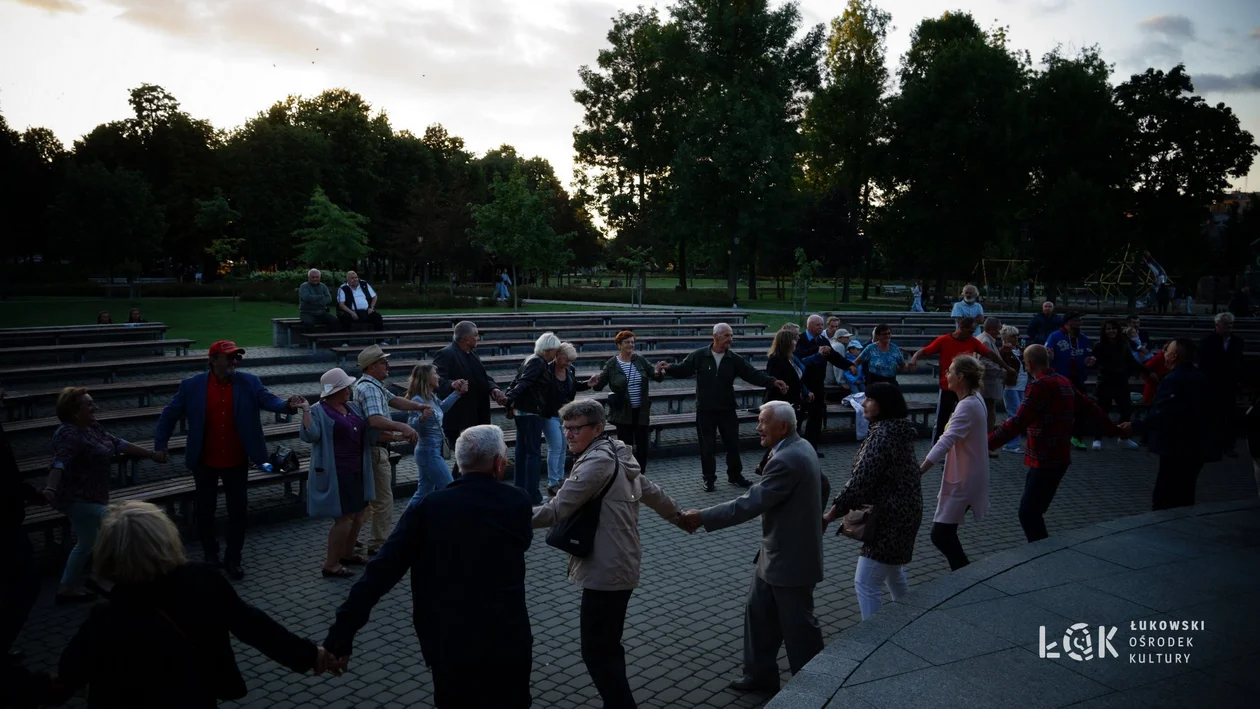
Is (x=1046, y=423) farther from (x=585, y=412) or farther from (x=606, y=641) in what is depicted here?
(x=606, y=641)

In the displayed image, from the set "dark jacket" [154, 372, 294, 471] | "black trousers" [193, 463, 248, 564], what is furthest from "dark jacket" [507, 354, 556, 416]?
"black trousers" [193, 463, 248, 564]

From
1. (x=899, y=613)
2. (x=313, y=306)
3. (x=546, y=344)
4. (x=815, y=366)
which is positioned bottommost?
(x=899, y=613)

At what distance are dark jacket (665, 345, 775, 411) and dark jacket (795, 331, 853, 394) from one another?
5.35ft

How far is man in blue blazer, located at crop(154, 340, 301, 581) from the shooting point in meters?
7.21

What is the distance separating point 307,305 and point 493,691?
15.3 metres

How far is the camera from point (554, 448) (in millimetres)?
9883

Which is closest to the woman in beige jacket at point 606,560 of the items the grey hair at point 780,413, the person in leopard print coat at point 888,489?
the grey hair at point 780,413

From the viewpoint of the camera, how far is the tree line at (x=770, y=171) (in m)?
41.8

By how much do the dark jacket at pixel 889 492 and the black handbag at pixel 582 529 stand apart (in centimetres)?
179

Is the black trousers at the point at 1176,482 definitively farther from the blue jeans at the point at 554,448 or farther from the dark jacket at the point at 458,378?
the dark jacket at the point at 458,378

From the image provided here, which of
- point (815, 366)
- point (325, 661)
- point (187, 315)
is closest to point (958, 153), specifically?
point (815, 366)

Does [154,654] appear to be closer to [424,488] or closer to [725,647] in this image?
[725,647]

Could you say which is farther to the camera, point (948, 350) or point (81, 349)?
point (81, 349)

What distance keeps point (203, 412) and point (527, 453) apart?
133 inches
